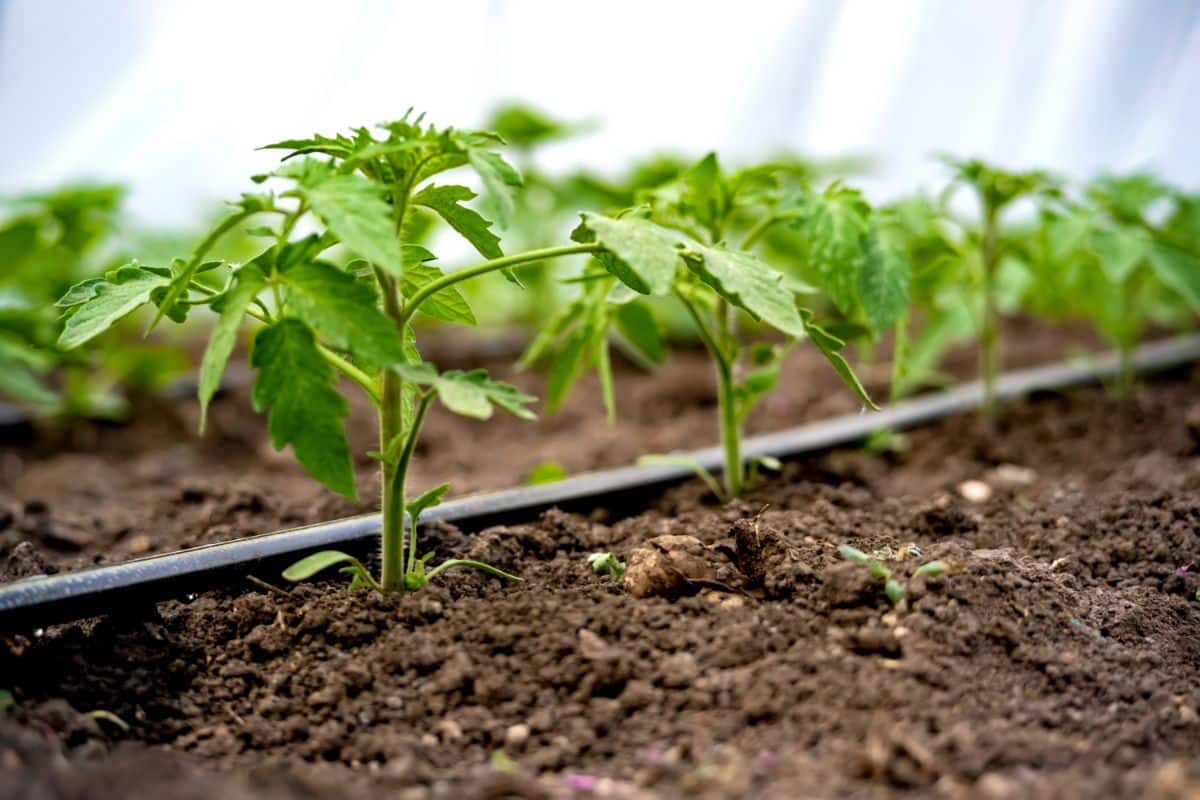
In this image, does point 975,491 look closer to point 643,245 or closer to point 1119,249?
point 1119,249

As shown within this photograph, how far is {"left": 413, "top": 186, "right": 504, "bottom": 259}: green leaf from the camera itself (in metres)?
1.14

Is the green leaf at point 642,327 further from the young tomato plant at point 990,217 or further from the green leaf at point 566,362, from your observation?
the young tomato plant at point 990,217

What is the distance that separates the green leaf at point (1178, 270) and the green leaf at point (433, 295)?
1.48 m

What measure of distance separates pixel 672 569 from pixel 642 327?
539 mm

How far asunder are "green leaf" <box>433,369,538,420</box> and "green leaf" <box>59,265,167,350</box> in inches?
14.3

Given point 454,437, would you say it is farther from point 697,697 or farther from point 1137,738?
point 1137,738

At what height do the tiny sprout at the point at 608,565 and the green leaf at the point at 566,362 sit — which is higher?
the green leaf at the point at 566,362

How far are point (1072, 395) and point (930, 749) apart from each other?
5.75 feet

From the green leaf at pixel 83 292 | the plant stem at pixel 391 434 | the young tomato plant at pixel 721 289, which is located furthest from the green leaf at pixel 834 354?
the green leaf at pixel 83 292

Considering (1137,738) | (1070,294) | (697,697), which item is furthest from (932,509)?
(1070,294)

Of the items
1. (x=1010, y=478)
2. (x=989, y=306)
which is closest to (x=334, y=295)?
(x=1010, y=478)

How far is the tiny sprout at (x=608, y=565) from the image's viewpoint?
1.26m

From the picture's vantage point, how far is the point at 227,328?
3.16ft

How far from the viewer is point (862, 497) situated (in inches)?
63.8
